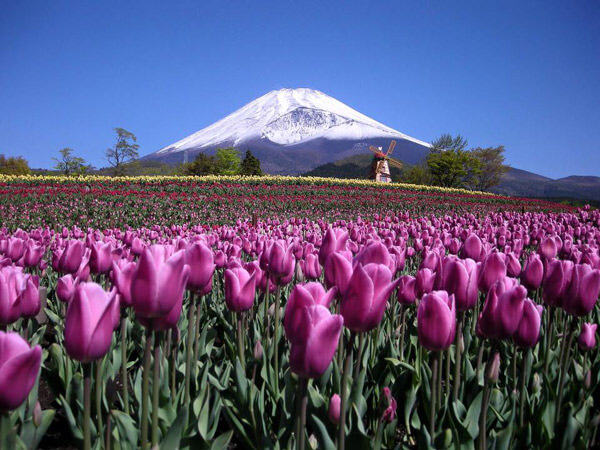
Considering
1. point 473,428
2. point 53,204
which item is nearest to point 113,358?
point 473,428

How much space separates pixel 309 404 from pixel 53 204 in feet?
46.8

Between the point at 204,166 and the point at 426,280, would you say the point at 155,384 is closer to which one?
the point at 426,280

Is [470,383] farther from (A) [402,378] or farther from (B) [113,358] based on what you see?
(B) [113,358]

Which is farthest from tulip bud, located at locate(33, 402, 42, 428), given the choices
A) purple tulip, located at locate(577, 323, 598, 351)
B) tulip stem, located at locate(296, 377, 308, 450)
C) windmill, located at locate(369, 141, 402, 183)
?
windmill, located at locate(369, 141, 402, 183)

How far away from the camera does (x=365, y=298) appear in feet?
4.11

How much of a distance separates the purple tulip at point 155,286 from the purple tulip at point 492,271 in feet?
4.62

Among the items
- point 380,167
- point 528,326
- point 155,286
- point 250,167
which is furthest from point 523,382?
point 250,167

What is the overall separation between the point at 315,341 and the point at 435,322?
0.51 metres

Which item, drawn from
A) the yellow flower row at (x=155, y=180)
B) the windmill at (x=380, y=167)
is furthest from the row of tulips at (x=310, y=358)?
the windmill at (x=380, y=167)

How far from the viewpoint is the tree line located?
68812 mm

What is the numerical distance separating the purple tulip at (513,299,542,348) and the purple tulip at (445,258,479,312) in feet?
0.85

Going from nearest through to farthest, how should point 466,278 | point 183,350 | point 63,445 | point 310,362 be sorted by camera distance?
point 310,362 < point 466,278 < point 63,445 < point 183,350

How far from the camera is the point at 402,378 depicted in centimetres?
207

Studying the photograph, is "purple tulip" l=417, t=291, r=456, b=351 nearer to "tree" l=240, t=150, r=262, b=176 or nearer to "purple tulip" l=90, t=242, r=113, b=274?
"purple tulip" l=90, t=242, r=113, b=274
